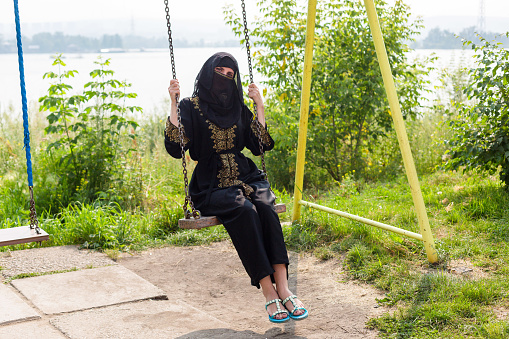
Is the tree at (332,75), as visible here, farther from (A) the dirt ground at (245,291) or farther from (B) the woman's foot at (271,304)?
(B) the woman's foot at (271,304)

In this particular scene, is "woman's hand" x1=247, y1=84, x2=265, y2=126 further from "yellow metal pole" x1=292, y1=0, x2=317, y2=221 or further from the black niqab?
"yellow metal pole" x1=292, y1=0, x2=317, y2=221

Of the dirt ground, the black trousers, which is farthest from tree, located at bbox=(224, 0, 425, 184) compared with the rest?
the black trousers

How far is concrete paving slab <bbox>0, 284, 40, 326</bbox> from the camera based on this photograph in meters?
3.50

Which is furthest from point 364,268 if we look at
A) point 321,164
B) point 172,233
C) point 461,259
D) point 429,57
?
point 429,57

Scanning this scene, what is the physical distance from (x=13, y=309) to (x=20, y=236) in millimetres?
506

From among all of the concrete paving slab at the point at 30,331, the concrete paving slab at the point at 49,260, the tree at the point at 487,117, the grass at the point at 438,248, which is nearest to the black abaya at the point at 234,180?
the grass at the point at 438,248

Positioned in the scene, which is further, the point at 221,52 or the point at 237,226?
the point at 221,52

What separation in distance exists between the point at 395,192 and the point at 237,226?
9.89 feet

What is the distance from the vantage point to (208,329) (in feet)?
11.2

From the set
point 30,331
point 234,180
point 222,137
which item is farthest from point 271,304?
point 30,331

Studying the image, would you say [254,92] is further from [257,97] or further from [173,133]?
[173,133]

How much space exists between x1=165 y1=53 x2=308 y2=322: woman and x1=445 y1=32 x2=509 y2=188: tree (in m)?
2.18

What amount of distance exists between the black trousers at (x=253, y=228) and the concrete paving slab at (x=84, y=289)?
2.67ft

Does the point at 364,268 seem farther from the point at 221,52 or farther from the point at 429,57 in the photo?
the point at 429,57
